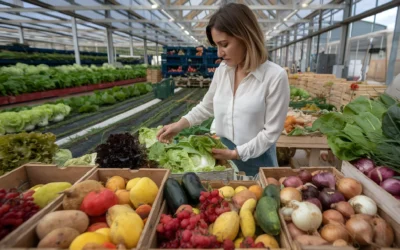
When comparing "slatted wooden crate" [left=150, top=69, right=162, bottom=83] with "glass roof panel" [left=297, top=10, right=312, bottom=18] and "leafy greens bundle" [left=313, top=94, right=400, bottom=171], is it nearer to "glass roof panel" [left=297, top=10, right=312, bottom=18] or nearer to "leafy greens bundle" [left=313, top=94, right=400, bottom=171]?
"glass roof panel" [left=297, top=10, right=312, bottom=18]

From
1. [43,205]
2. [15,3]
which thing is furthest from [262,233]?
[15,3]

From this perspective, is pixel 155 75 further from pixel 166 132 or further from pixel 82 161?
pixel 166 132

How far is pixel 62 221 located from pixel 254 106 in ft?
4.58

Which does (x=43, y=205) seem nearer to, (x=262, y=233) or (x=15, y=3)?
(x=262, y=233)

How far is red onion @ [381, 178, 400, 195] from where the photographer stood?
1.26 m

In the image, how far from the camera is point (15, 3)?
969 cm

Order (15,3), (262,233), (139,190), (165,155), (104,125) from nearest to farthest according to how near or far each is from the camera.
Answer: (262,233), (139,190), (165,155), (104,125), (15,3)

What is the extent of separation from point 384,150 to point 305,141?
2.21 m

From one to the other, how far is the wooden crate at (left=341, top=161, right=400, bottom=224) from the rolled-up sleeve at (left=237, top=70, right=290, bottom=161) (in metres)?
0.53

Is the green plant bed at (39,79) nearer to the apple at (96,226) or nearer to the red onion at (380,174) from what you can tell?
the apple at (96,226)

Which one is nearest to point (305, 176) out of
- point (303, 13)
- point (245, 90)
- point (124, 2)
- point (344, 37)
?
point (245, 90)

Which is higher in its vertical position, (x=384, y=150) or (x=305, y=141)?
(x=384, y=150)

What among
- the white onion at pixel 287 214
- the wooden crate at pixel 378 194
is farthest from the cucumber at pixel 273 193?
the wooden crate at pixel 378 194

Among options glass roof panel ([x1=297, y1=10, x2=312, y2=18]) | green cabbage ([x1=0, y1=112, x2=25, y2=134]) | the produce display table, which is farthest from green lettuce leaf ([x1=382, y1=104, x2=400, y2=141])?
glass roof panel ([x1=297, y1=10, x2=312, y2=18])
